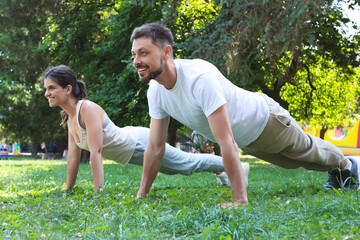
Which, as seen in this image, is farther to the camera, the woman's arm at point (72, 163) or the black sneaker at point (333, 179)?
the woman's arm at point (72, 163)

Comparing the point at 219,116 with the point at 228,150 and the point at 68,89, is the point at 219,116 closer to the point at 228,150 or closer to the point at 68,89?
the point at 228,150

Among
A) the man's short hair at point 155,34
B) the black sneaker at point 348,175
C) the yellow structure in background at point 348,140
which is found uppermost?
the yellow structure in background at point 348,140

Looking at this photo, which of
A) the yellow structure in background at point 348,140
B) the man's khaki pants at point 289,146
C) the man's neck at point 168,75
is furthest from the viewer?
the yellow structure in background at point 348,140

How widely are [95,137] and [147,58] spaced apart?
170cm

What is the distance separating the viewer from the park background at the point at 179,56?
9.79ft

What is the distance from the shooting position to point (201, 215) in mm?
2949

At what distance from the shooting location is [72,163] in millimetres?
5457

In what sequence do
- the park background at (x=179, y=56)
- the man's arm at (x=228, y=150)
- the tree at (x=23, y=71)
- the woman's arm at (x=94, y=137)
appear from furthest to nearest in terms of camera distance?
Result: the tree at (x=23, y=71) → the woman's arm at (x=94, y=137) → the man's arm at (x=228, y=150) → the park background at (x=179, y=56)

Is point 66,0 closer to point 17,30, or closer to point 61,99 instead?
point 17,30

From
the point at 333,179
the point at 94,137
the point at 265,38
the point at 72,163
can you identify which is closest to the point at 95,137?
the point at 94,137

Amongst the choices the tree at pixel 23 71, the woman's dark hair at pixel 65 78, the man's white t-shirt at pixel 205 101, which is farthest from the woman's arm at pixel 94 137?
the tree at pixel 23 71

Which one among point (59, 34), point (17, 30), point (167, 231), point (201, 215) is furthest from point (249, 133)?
point (17, 30)

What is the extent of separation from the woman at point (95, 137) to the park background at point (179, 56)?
1.30 feet

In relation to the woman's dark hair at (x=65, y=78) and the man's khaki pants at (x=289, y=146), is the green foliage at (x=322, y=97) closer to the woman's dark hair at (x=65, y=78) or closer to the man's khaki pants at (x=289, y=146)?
the man's khaki pants at (x=289, y=146)
